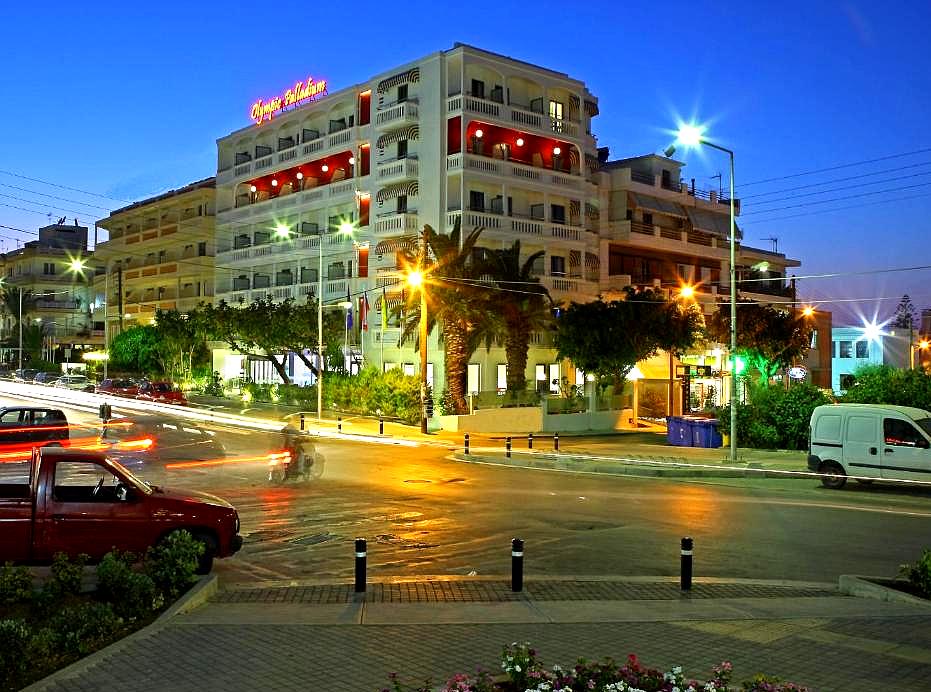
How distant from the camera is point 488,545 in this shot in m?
13.5

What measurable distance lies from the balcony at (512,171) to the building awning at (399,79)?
6026 millimetres

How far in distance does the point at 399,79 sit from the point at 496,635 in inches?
1838

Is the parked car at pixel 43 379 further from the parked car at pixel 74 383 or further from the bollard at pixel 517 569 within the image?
the bollard at pixel 517 569

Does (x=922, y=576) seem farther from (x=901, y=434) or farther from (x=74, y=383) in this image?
(x=74, y=383)

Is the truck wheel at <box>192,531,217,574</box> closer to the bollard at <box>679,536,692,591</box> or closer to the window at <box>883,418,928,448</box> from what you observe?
the bollard at <box>679,536,692,591</box>

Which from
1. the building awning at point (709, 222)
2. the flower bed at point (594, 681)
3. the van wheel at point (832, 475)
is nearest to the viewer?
the flower bed at point (594, 681)

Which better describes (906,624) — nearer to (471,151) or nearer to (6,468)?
(6,468)

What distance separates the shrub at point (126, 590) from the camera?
8.50 meters

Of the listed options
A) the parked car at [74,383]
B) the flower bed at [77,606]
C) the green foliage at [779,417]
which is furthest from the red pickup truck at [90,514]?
the parked car at [74,383]

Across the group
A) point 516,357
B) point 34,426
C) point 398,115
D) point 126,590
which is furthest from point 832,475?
point 398,115

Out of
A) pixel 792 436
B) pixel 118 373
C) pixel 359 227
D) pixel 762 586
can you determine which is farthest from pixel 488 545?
pixel 118 373

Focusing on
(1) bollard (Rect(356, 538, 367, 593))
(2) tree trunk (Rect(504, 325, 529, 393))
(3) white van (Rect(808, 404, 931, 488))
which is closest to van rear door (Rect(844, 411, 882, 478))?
(3) white van (Rect(808, 404, 931, 488))

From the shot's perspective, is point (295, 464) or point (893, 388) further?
point (893, 388)

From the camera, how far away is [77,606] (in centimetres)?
825
